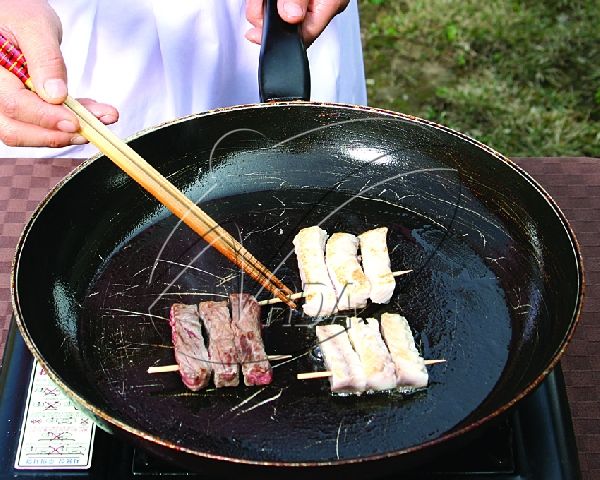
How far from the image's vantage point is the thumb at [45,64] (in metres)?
2.23

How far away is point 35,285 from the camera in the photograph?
93.0 inches

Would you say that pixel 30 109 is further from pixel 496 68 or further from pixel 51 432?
pixel 496 68

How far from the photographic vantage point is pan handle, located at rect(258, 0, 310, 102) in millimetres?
2736

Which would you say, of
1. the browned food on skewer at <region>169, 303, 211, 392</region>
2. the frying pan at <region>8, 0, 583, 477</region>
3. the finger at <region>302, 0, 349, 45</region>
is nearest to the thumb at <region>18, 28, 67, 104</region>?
the frying pan at <region>8, 0, 583, 477</region>

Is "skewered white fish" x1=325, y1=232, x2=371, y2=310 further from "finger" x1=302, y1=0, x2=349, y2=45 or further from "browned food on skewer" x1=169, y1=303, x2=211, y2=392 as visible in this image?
"finger" x1=302, y1=0, x2=349, y2=45

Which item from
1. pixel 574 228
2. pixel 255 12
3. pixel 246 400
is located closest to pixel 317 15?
pixel 255 12

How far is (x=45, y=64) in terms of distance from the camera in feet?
7.52

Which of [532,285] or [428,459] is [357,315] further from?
[428,459]

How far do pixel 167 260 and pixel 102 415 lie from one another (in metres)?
0.82

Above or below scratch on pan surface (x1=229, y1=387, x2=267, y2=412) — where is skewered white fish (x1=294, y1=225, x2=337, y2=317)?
above

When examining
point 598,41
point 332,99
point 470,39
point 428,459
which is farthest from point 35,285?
point 598,41

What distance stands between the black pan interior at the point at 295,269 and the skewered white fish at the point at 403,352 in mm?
48

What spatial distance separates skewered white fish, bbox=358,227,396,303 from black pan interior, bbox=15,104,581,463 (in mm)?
58

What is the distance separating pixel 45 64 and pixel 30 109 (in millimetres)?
140
